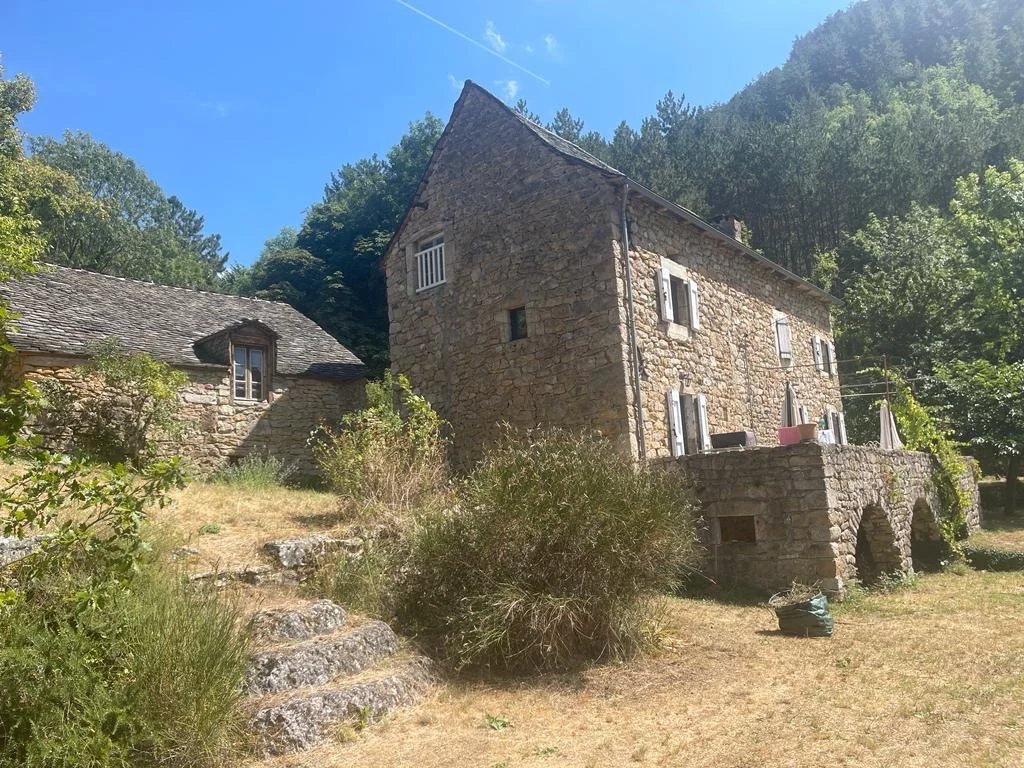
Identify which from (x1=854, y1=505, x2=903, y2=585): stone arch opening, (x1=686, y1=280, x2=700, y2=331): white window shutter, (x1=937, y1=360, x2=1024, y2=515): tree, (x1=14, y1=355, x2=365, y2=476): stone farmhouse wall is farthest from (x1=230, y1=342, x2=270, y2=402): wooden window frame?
(x1=937, y1=360, x2=1024, y2=515): tree

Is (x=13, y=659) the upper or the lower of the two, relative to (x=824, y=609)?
upper

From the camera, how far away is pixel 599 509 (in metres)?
6.85

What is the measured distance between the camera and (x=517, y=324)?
13.2 meters

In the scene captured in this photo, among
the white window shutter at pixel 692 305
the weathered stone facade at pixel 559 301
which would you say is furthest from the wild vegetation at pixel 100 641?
the white window shutter at pixel 692 305

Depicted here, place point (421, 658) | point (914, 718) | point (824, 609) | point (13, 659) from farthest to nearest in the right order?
1. point (824, 609)
2. point (421, 658)
3. point (914, 718)
4. point (13, 659)

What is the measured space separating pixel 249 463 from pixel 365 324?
14.3 m

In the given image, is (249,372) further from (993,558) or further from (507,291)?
(993,558)

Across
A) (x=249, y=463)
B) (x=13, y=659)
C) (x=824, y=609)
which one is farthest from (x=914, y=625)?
(x=249, y=463)

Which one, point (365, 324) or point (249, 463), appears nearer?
point (249, 463)

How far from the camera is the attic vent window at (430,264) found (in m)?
14.7

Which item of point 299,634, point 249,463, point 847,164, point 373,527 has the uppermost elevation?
point 847,164

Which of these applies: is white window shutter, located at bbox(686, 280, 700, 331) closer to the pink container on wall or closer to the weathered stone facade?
the weathered stone facade

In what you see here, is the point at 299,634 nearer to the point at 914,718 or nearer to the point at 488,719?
the point at 488,719

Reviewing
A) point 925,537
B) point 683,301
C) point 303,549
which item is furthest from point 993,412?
point 303,549
